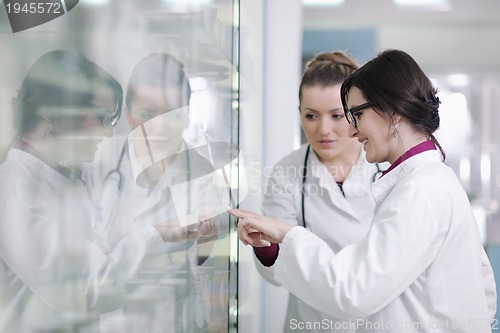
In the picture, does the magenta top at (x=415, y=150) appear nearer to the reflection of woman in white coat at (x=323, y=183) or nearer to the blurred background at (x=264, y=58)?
the blurred background at (x=264, y=58)

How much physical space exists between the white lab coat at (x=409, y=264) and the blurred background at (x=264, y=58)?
0.71 feet

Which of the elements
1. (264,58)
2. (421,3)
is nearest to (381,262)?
(264,58)

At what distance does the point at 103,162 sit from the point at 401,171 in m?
0.55

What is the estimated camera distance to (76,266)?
3.72 feet

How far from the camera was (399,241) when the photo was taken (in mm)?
1170

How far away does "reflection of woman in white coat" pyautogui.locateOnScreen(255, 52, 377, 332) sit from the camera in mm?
1879

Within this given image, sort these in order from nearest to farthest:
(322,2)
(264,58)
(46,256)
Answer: (46,256) → (264,58) → (322,2)

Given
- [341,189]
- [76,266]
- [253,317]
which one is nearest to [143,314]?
[76,266]

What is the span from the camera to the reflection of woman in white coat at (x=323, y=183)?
6.16 ft

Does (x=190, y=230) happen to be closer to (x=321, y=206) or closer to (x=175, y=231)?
(x=175, y=231)

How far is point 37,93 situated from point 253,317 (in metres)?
1.52

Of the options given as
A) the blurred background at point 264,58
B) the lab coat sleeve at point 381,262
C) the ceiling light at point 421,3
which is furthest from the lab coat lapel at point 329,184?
the ceiling light at point 421,3

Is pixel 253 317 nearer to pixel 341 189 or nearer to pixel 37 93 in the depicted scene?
pixel 341 189

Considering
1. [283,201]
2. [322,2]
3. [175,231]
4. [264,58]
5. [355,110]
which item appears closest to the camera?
[175,231]
